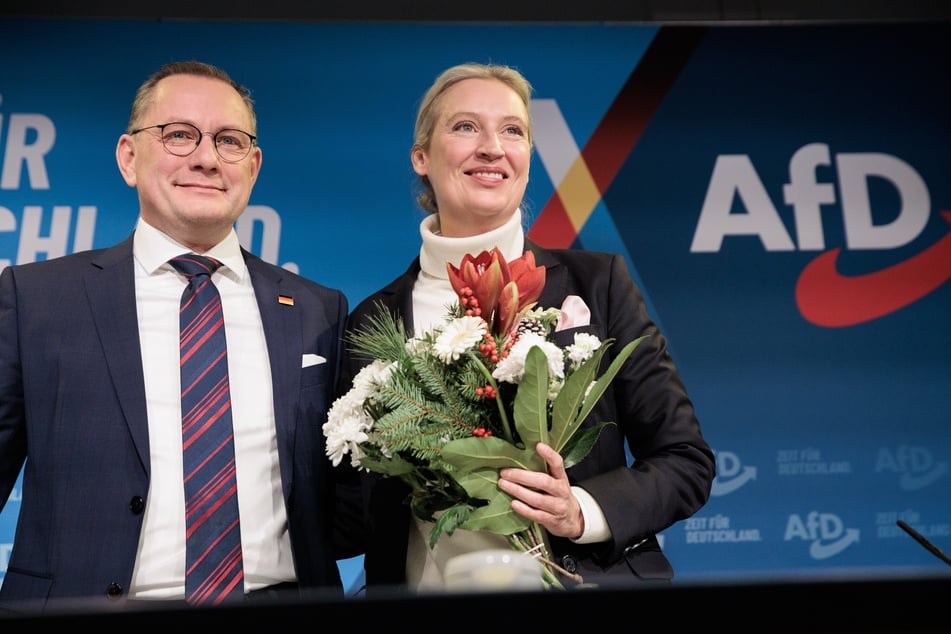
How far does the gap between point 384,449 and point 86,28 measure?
9.48 feet

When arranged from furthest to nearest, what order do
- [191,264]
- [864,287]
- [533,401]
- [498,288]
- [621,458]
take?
[864,287], [191,264], [621,458], [498,288], [533,401]

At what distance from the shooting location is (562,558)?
6.30 ft

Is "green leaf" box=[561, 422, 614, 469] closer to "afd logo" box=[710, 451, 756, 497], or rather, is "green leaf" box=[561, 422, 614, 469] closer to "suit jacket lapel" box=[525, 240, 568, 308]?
"suit jacket lapel" box=[525, 240, 568, 308]

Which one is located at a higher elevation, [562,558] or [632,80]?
[632,80]

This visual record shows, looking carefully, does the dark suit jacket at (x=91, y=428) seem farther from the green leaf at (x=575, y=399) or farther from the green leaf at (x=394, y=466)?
the green leaf at (x=575, y=399)

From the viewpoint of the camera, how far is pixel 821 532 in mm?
3693

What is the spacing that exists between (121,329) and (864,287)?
9.67 feet

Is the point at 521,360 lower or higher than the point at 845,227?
lower

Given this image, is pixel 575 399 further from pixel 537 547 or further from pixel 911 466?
pixel 911 466

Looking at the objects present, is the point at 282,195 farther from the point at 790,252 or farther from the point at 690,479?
the point at 690,479

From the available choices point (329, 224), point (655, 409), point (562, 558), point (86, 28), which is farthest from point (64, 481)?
point (86, 28)

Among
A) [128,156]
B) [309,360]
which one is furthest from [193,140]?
[309,360]

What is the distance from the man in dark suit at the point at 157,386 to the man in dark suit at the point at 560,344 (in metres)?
0.17

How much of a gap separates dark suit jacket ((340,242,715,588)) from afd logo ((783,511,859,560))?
177 cm
